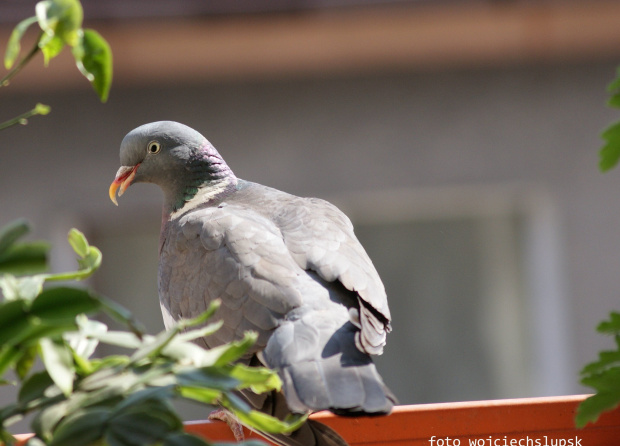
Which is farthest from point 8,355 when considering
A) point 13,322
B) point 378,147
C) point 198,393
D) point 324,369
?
point 378,147

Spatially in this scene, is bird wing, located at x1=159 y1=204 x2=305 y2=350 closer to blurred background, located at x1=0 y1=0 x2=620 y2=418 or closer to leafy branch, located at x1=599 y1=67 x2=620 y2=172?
leafy branch, located at x1=599 y1=67 x2=620 y2=172

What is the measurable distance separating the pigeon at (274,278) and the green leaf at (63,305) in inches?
25.3

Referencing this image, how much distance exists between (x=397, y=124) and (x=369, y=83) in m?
0.25

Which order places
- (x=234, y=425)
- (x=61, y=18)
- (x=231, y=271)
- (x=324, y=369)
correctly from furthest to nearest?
(x=231, y=271)
(x=234, y=425)
(x=324, y=369)
(x=61, y=18)

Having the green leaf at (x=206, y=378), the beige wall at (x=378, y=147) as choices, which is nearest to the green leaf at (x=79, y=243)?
the green leaf at (x=206, y=378)

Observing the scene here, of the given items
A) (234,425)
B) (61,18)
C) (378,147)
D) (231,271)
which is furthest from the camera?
(378,147)

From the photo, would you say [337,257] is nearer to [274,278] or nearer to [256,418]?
[274,278]

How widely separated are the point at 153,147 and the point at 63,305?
165 cm

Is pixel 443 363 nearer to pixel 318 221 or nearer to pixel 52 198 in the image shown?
pixel 52 198

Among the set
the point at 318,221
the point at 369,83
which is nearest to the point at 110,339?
the point at 318,221

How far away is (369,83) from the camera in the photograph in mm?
4691

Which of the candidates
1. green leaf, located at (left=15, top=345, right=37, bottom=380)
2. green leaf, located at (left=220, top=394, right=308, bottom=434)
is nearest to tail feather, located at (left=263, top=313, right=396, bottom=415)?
green leaf, located at (left=220, top=394, right=308, bottom=434)

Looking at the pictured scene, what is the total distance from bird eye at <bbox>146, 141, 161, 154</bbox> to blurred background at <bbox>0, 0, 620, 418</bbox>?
1830mm

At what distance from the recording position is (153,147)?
8.60ft
